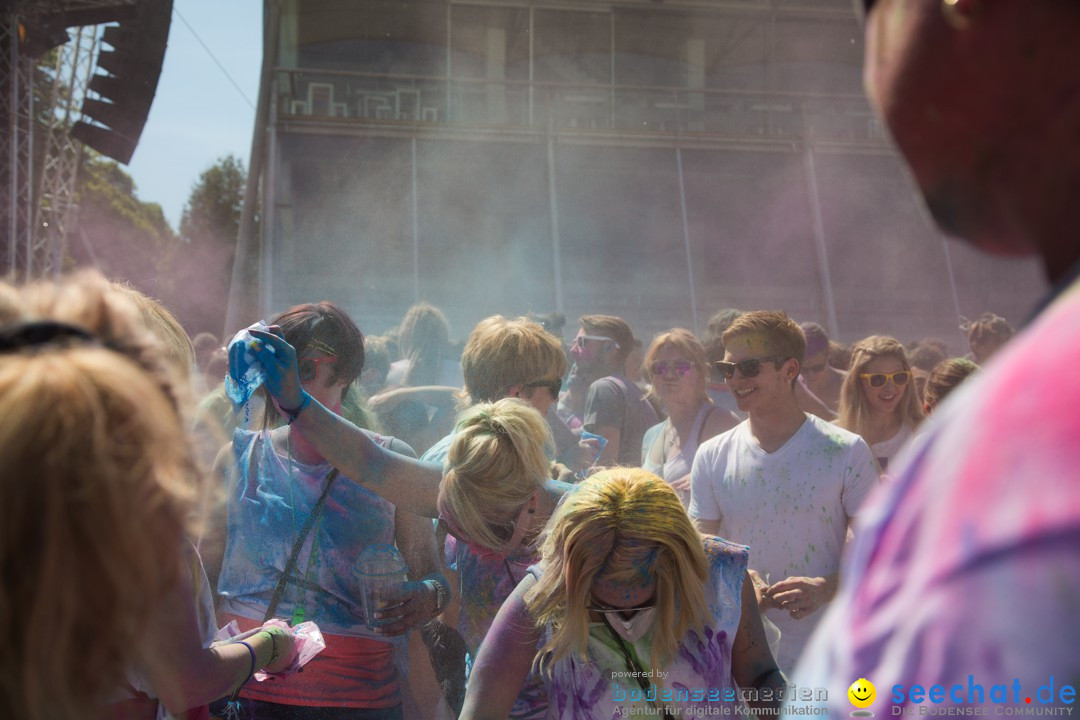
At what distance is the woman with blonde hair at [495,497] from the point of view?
264cm

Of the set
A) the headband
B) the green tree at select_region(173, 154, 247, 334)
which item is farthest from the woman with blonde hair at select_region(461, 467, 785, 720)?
the green tree at select_region(173, 154, 247, 334)

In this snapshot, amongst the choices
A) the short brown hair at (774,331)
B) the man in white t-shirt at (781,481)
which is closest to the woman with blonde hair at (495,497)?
the man in white t-shirt at (781,481)

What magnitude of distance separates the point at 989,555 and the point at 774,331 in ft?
10.5

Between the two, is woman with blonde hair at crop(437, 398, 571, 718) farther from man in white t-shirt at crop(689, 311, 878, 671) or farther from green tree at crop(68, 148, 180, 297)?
green tree at crop(68, 148, 180, 297)

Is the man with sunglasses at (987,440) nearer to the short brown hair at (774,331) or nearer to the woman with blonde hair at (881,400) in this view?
the short brown hair at (774,331)

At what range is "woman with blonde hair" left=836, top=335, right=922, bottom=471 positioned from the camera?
423cm

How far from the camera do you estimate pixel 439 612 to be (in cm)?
275

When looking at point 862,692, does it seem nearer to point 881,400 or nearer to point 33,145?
point 881,400

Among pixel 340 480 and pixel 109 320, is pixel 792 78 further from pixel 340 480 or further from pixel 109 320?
pixel 109 320

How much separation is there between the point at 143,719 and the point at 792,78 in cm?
1868

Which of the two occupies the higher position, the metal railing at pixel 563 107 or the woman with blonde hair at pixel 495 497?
the metal railing at pixel 563 107

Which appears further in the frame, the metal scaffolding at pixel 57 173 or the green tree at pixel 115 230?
the green tree at pixel 115 230

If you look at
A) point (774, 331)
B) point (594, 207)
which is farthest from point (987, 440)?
point (594, 207)

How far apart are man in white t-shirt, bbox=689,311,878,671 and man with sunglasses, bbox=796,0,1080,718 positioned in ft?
8.06
